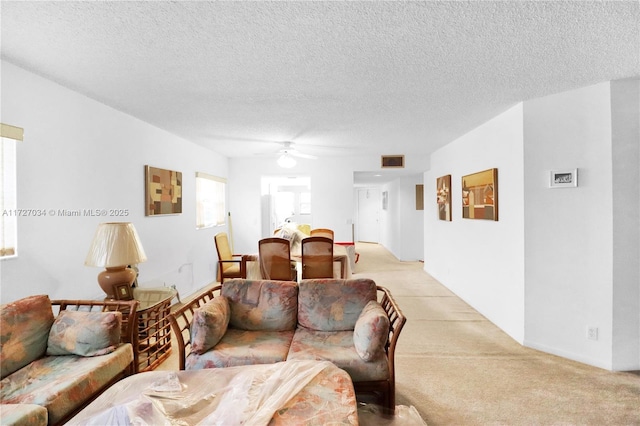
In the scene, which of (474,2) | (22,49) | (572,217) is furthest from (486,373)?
(22,49)

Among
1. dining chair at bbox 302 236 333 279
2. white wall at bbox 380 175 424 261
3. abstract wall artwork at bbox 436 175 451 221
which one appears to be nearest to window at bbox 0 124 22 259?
dining chair at bbox 302 236 333 279

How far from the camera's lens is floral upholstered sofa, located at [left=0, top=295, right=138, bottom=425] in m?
1.56

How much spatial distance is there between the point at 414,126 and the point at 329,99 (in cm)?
157

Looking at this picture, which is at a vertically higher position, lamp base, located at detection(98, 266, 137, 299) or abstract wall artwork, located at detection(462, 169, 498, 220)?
abstract wall artwork, located at detection(462, 169, 498, 220)

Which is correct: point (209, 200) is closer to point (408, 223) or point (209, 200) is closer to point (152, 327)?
point (152, 327)

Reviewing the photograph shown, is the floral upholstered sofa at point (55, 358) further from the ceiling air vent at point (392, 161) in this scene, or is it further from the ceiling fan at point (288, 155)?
the ceiling air vent at point (392, 161)

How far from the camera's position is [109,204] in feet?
10.6

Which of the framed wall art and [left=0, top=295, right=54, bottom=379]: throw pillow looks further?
the framed wall art

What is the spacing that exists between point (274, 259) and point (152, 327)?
149 cm

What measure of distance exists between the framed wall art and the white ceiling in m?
0.75

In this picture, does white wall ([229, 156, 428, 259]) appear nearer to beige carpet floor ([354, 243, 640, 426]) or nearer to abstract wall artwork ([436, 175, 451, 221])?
abstract wall artwork ([436, 175, 451, 221])

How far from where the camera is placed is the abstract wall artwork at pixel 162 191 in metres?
3.84

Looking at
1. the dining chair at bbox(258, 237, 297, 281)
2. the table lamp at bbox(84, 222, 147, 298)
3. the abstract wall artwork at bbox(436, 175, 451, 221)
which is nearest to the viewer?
the table lamp at bbox(84, 222, 147, 298)

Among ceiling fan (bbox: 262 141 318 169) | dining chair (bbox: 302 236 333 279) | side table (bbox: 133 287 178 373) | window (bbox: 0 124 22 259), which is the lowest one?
side table (bbox: 133 287 178 373)
